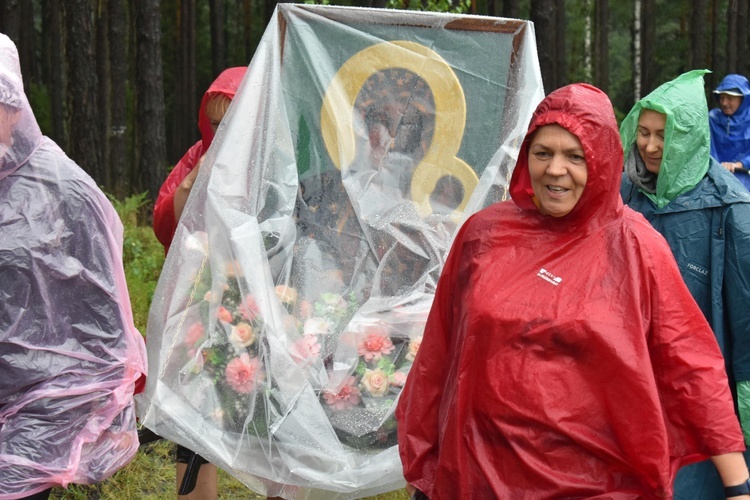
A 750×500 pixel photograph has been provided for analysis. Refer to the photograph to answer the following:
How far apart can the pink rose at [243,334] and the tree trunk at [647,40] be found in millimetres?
28014

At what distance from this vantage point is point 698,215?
3.59 meters

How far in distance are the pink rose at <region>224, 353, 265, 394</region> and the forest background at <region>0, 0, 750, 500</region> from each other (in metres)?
1.98

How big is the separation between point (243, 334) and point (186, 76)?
70.7 ft

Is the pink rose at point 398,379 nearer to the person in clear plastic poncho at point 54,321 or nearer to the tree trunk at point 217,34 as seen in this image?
the person in clear plastic poncho at point 54,321

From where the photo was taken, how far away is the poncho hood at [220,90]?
4086 millimetres

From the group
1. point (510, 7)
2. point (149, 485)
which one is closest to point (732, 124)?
point (510, 7)

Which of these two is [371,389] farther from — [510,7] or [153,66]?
[510,7]

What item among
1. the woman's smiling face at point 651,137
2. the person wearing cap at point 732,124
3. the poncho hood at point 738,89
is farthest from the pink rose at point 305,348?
the poncho hood at point 738,89

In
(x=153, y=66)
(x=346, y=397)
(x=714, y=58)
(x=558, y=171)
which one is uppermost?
(x=714, y=58)

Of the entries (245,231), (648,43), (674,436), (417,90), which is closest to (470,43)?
(417,90)

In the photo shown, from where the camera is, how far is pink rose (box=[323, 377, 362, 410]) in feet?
Answer: 11.1

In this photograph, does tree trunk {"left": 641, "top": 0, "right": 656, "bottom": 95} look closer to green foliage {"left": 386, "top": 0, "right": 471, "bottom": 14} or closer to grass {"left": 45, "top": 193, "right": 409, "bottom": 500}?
green foliage {"left": 386, "top": 0, "right": 471, "bottom": 14}

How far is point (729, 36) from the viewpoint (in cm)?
2462

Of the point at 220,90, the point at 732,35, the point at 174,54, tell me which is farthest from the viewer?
the point at 174,54
